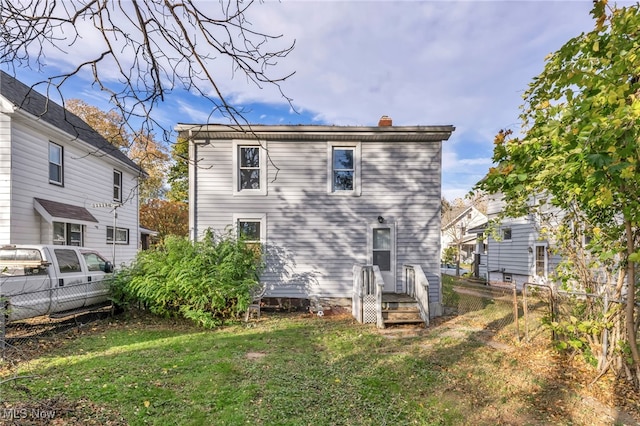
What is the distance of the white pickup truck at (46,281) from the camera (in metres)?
5.59

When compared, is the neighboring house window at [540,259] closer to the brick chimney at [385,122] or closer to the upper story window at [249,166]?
the brick chimney at [385,122]

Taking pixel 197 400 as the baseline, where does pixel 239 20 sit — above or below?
above

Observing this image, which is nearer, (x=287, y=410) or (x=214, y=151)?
(x=287, y=410)

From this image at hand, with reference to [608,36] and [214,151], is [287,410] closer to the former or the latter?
[608,36]

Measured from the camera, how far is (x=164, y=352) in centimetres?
548

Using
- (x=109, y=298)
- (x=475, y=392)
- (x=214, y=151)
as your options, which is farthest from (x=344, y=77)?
(x=109, y=298)

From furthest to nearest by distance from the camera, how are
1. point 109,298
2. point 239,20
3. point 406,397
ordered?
point 109,298, point 406,397, point 239,20

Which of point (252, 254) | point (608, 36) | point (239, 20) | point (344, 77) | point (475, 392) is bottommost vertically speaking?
point (475, 392)

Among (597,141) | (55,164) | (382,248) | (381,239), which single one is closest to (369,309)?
(382,248)

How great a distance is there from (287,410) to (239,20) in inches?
160

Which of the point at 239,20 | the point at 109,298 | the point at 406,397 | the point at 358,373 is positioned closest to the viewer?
the point at 239,20

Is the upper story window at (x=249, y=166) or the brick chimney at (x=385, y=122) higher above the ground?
the brick chimney at (x=385, y=122)

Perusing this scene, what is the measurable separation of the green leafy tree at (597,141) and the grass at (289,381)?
5.83 ft

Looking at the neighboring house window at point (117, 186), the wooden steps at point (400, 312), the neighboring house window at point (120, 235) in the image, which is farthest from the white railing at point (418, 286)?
the neighboring house window at point (117, 186)
